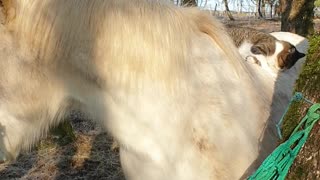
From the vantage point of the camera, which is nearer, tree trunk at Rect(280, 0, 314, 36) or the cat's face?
the cat's face

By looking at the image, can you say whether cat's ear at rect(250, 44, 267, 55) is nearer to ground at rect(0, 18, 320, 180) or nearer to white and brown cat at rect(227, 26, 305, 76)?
white and brown cat at rect(227, 26, 305, 76)

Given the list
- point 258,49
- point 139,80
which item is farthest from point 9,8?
point 258,49

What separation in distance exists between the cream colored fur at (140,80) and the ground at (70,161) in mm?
2411

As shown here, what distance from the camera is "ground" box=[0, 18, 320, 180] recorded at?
457 centimetres

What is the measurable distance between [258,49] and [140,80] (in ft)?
5.51

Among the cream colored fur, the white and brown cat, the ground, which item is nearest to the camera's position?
the cream colored fur

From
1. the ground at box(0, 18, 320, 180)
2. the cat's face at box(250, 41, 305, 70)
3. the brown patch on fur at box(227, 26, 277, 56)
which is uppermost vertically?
the brown patch on fur at box(227, 26, 277, 56)

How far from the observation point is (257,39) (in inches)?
129

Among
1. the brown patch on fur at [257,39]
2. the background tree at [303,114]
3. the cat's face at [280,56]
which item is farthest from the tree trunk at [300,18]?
the background tree at [303,114]

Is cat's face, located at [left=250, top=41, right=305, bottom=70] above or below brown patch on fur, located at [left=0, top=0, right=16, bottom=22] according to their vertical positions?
below

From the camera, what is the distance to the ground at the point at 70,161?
4566 millimetres

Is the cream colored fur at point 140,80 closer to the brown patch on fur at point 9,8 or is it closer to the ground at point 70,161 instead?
the brown patch on fur at point 9,8

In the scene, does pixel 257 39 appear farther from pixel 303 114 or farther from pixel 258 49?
pixel 303 114

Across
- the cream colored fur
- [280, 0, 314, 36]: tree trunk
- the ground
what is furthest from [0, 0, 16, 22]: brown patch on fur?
[280, 0, 314, 36]: tree trunk
